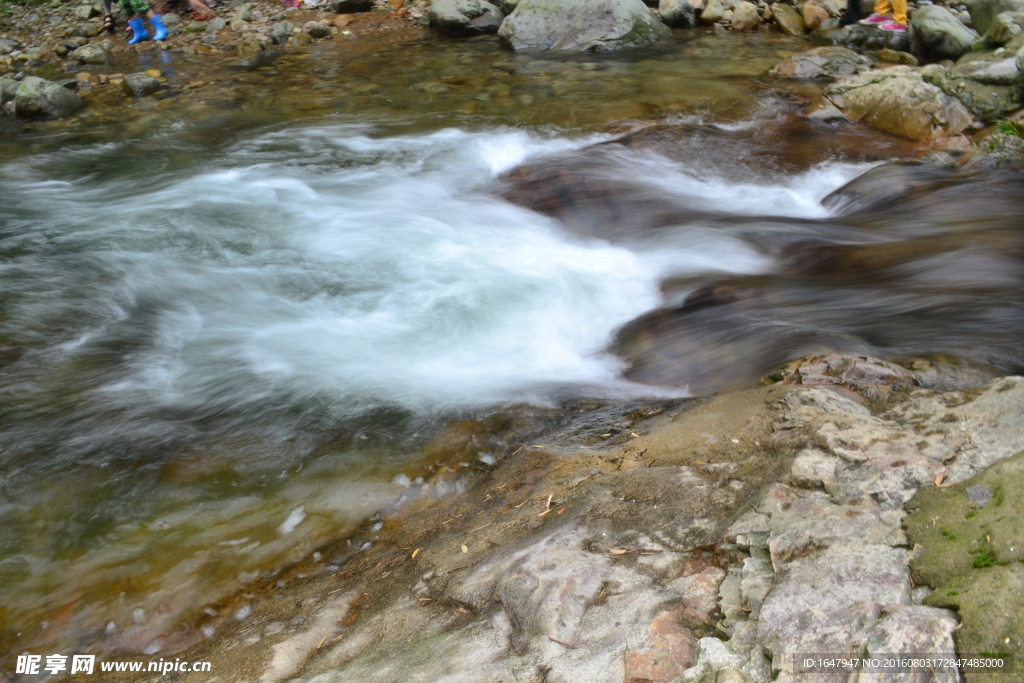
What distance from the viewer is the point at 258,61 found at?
1149 cm

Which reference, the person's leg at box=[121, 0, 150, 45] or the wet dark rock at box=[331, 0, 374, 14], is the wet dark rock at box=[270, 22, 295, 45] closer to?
the wet dark rock at box=[331, 0, 374, 14]

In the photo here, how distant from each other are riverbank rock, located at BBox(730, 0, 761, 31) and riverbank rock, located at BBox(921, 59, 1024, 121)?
14.8ft

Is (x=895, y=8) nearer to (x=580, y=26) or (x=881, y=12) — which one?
(x=881, y=12)

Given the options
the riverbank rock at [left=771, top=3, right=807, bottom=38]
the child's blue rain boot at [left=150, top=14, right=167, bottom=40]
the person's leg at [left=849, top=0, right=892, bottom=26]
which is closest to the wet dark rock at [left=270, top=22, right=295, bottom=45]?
the child's blue rain boot at [left=150, top=14, right=167, bottom=40]

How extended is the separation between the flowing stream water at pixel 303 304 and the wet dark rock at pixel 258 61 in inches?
93.6

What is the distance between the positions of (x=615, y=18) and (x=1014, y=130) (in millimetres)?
6162

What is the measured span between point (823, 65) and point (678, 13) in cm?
327

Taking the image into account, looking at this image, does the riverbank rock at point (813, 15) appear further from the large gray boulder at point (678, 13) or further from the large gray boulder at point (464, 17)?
the large gray boulder at point (464, 17)

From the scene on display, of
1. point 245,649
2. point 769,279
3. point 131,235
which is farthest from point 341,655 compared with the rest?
point 131,235

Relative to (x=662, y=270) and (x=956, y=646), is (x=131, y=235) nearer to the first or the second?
(x=662, y=270)

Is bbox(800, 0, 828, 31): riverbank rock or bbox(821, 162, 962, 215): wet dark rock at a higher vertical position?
bbox(800, 0, 828, 31): riverbank rock

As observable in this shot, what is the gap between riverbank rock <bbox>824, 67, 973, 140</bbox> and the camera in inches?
296

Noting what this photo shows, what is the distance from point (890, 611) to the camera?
1.88m

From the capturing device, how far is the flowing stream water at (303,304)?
11.5 ft
